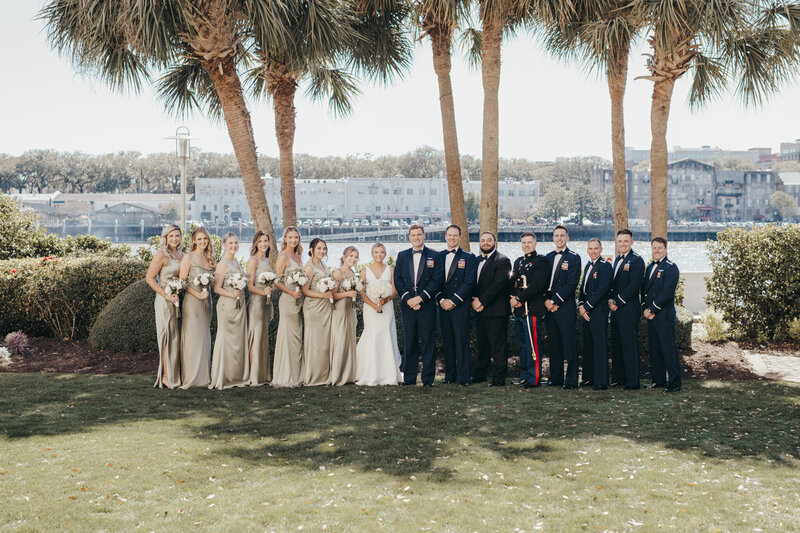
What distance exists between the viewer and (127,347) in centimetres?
1082

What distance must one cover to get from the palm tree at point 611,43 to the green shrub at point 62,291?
8761 millimetres

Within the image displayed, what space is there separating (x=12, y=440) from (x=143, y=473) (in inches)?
67.5

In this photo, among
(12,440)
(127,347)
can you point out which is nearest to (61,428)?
(12,440)

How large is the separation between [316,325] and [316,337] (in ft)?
0.51

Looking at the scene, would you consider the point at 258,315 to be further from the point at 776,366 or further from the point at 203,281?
the point at 776,366

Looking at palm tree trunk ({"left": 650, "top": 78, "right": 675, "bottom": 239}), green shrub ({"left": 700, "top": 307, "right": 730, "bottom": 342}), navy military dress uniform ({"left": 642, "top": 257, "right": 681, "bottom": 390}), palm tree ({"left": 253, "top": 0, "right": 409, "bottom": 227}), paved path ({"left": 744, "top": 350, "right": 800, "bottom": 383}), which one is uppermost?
palm tree ({"left": 253, "top": 0, "right": 409, "bottom": 227})

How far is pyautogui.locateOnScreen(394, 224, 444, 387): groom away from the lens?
880 cm

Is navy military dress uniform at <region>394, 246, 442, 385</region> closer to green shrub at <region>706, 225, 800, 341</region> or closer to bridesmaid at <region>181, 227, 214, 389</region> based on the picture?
bridesmaid at <region>181, 227, 214, 389</region>

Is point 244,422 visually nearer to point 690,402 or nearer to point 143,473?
point 143,473

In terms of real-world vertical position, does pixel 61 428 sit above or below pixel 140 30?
below

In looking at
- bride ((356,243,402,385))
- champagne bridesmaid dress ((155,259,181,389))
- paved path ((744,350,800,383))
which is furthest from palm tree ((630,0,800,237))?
champagne bridesmaid dress ((155,259,181,389))

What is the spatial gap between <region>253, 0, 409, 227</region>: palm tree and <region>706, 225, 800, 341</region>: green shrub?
740cm

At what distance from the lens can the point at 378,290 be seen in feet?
28.8

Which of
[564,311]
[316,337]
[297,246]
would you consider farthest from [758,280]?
[297,246]
